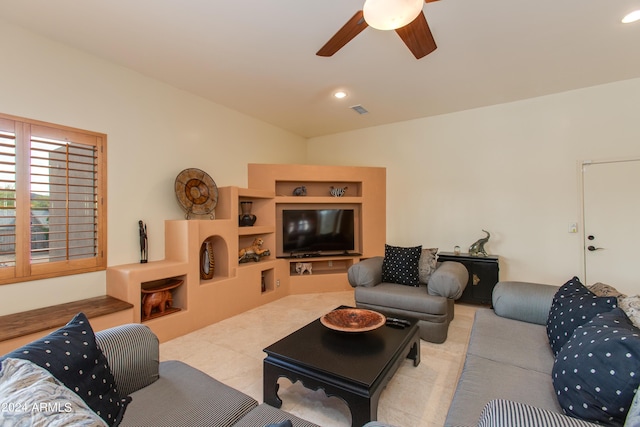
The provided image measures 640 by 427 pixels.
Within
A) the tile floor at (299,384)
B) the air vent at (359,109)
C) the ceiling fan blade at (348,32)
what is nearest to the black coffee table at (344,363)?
the tile floor at (299,384)

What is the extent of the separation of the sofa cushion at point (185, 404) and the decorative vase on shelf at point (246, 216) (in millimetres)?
2898

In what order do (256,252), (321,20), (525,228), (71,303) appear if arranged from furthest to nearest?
(256,252)
(525,228)
(71,303)
(321,20)

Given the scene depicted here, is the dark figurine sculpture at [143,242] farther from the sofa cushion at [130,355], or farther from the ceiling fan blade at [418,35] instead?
the ceiling fan blade at [418,35]

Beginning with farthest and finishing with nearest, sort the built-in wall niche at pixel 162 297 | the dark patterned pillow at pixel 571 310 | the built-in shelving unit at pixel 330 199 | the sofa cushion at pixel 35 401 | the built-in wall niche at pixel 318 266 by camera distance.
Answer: the built-in wall niche at pixel 318 266, the built-in shelving unit at pixel 330 199, the built-in wall niche at pixel 162 297, the dark patterned pillow at pixel 571 310, the sofa cushion at pixel 35 401

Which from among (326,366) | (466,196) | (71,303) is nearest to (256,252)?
(71,303)

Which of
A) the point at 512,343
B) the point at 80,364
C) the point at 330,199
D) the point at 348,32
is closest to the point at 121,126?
the point at 348,32

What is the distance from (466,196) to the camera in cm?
442

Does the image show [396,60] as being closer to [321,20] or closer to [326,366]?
[321,20]

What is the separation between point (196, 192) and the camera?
148 inches

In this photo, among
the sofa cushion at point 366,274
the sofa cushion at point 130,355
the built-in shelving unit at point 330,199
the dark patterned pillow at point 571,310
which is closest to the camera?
the sofa cushion at point 130,355

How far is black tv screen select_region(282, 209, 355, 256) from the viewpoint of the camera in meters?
4.78

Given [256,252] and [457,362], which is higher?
[256,252]

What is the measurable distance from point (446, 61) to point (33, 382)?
Answer: 3666mm

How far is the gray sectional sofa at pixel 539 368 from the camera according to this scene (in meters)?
1.02
